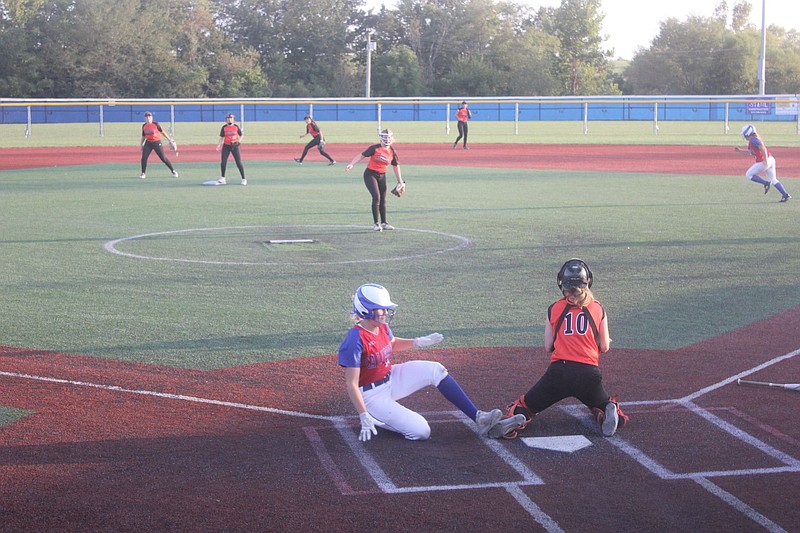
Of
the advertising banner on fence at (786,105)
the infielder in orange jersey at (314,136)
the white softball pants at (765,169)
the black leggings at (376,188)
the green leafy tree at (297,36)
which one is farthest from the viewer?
the green leafy tree at (297,36)

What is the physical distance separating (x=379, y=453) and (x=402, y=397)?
75cm

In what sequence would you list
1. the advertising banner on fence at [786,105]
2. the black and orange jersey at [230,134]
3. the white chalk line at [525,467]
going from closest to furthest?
the white chalk line at [525,467] < the black and orange jersey at [230,134] < the advertising banner on fence at [786,105]

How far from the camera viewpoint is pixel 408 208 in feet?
72.4

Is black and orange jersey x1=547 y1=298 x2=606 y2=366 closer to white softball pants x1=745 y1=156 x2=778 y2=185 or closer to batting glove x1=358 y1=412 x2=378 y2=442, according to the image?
batting glove x1=358 y1=412 x2=378 y2=442

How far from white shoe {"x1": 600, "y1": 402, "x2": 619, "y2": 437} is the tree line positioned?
65312 millimetres

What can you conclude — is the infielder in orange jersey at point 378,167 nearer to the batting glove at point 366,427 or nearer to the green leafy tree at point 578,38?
the batting glove at point 366,427

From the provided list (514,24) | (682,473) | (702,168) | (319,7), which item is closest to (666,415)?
(682,473)

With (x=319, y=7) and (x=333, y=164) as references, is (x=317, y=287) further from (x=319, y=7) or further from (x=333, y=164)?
(x=319, y=7)

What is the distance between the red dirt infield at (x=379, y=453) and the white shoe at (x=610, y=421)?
0.09 meters

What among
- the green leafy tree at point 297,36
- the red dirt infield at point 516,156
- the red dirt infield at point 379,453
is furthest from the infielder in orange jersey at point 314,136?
the green leafy tree at point 297,36

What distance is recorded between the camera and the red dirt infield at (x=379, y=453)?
5898 millimetres

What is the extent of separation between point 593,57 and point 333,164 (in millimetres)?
59078

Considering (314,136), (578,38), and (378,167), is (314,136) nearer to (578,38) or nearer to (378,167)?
(378,167)

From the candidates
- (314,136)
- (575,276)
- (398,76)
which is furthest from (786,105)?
(575,276)
